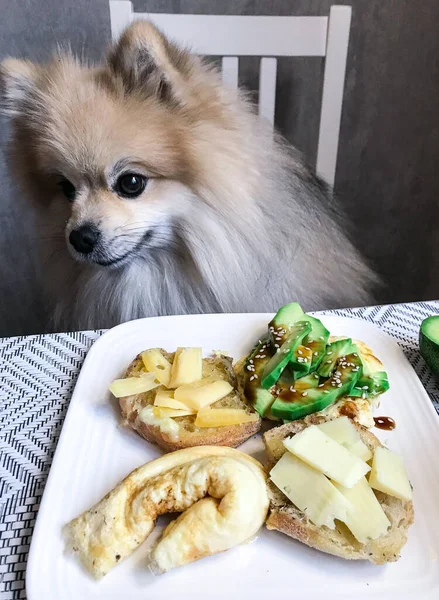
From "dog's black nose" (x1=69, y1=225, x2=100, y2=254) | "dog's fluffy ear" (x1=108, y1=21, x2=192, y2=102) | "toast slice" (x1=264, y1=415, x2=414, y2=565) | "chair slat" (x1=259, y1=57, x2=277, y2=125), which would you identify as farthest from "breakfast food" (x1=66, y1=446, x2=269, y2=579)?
"chair slat" (x1=259, y1=57, x2=277, y2=125)

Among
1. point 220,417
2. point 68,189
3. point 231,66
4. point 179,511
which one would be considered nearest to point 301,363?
point 220,417

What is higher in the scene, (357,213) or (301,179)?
(301,179)

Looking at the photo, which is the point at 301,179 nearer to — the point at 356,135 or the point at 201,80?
the point at 201,80

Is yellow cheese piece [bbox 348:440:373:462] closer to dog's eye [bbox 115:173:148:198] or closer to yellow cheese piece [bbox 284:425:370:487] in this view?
yellow cheese piece [bbox 284:425:370:487]

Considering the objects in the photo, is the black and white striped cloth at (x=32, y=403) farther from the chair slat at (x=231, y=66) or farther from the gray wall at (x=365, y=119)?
the chair slat at (x=231, y=66)

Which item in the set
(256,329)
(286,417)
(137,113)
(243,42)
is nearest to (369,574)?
(286,417)

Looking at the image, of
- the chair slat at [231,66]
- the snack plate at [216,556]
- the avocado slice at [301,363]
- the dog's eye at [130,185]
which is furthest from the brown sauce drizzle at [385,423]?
the chair slat at [231,66]
